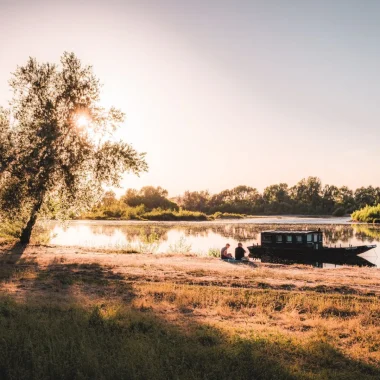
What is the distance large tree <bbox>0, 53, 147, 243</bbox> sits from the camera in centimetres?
2703

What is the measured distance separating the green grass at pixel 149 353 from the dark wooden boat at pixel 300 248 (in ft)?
97.5

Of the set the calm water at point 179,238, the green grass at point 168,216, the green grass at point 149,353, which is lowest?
the green grass at point 149,353

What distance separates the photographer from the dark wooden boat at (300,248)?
37344 millimetres

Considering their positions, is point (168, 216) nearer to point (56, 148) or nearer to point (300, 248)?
point (300, 248)

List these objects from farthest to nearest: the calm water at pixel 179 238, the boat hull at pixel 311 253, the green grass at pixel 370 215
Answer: the green grass at pixel 370 215 → the calm water at pixel 179 238 → the boat hull at pixel 311 253

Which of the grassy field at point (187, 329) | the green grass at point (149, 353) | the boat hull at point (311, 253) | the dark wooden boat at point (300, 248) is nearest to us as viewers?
the green grass at point (149, 353)

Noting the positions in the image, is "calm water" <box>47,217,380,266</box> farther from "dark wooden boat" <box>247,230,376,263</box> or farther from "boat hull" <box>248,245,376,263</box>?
"dark wooden boat" <box>247,230,376,263</box>

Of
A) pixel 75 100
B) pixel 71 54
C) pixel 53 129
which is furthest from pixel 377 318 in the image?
pixel 71 54

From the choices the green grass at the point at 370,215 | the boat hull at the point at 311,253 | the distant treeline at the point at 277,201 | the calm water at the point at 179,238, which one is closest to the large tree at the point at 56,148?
the calm water at the point at 179,238

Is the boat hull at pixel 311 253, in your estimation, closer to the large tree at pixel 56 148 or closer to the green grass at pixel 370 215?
the large tree at pixel 56 148

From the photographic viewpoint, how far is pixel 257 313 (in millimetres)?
12984

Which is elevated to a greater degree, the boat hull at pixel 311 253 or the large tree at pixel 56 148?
the large tree at pixel 56 148

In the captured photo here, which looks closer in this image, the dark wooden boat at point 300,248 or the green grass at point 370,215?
the dark wooden boat at point 300,248

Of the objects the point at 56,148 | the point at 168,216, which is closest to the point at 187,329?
the point at 56,148
